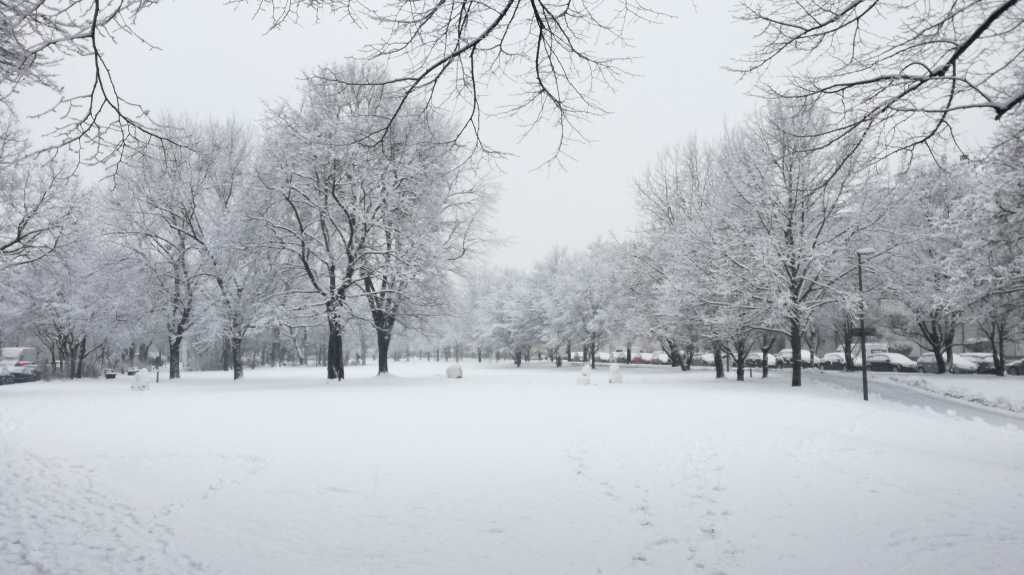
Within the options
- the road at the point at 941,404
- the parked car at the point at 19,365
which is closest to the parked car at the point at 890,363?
the road at the point at 941,404

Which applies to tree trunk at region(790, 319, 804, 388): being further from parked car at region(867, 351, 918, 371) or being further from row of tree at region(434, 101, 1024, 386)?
parked car at region(867, 351, 918, 371)

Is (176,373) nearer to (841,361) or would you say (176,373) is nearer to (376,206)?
(376,206)

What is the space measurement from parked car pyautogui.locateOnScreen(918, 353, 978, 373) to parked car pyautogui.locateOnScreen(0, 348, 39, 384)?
51912mm

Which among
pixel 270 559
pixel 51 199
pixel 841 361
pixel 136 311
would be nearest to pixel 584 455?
pixel 270 559

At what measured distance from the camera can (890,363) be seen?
1538 inches

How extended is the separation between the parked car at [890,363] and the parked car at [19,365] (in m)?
50.6

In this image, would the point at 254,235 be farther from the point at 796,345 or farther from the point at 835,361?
the point at 835,361

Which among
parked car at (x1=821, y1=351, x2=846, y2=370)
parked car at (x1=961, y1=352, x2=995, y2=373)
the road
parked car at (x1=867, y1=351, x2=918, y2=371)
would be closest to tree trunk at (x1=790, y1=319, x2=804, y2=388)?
the road

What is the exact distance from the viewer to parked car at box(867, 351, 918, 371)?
39.0m

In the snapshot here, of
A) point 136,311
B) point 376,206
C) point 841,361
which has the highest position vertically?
point 376,206

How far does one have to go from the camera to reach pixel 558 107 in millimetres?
5480

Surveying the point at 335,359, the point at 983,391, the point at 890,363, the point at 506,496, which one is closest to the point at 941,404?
the point at 983,391

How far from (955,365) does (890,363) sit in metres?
3.55

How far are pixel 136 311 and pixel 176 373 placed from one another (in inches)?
159
